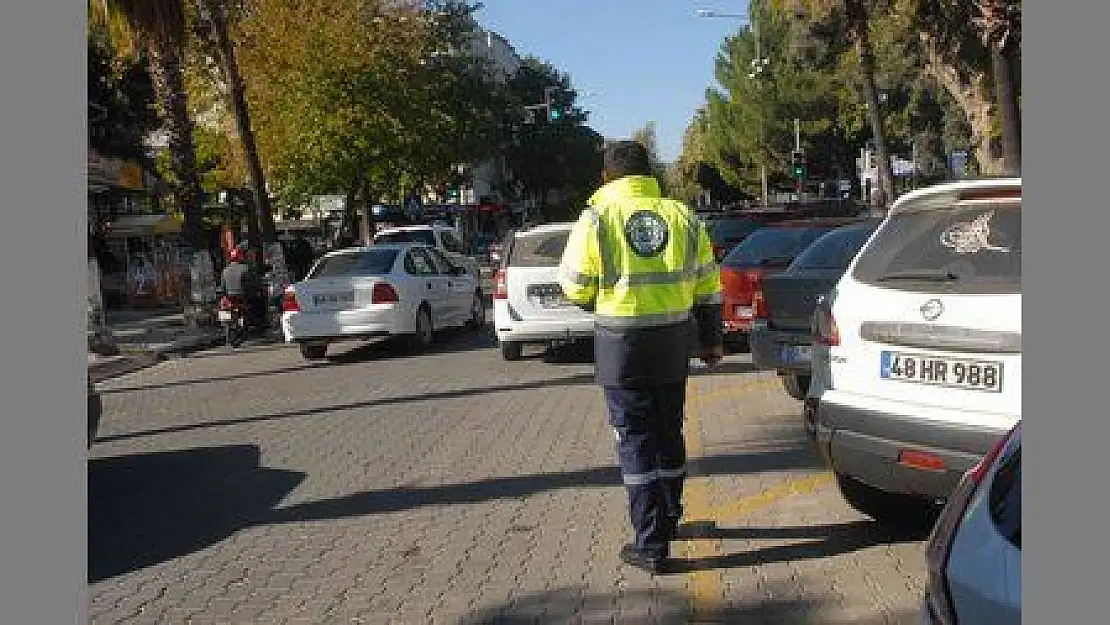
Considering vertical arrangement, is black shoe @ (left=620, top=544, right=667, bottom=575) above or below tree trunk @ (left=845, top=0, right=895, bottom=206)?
below

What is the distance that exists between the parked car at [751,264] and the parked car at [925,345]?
660cm

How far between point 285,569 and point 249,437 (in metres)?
4.12

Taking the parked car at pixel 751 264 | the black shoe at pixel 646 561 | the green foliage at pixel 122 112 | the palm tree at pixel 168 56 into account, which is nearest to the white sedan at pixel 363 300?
the parked car at pixel 751 264

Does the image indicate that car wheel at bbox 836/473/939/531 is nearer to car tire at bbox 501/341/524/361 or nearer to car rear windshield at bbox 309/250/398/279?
car tire at bbox 501/341/524/361

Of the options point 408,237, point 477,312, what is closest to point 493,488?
point 477,312

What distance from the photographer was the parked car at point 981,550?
2.30 m

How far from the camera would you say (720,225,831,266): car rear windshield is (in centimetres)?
1255

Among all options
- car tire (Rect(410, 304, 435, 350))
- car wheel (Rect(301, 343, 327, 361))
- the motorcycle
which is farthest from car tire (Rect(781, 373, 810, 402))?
the motorcycle

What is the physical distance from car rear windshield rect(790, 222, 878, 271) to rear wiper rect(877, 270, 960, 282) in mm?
3974

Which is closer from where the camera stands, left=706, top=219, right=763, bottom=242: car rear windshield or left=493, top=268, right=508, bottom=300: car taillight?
left=493, top=268, right=508, bottom=300: car taillight

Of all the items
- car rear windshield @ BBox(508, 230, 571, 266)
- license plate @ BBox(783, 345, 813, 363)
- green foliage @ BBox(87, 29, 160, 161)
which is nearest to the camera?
license plate @ BBox(783, 345, 813, 363)

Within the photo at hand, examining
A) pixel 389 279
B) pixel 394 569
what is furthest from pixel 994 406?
pixel 389 279

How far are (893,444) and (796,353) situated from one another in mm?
4036

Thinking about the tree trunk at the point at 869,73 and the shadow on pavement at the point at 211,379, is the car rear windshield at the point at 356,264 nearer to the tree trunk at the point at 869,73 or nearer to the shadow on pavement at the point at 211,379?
the shadow on pavement at the point at 211,379
